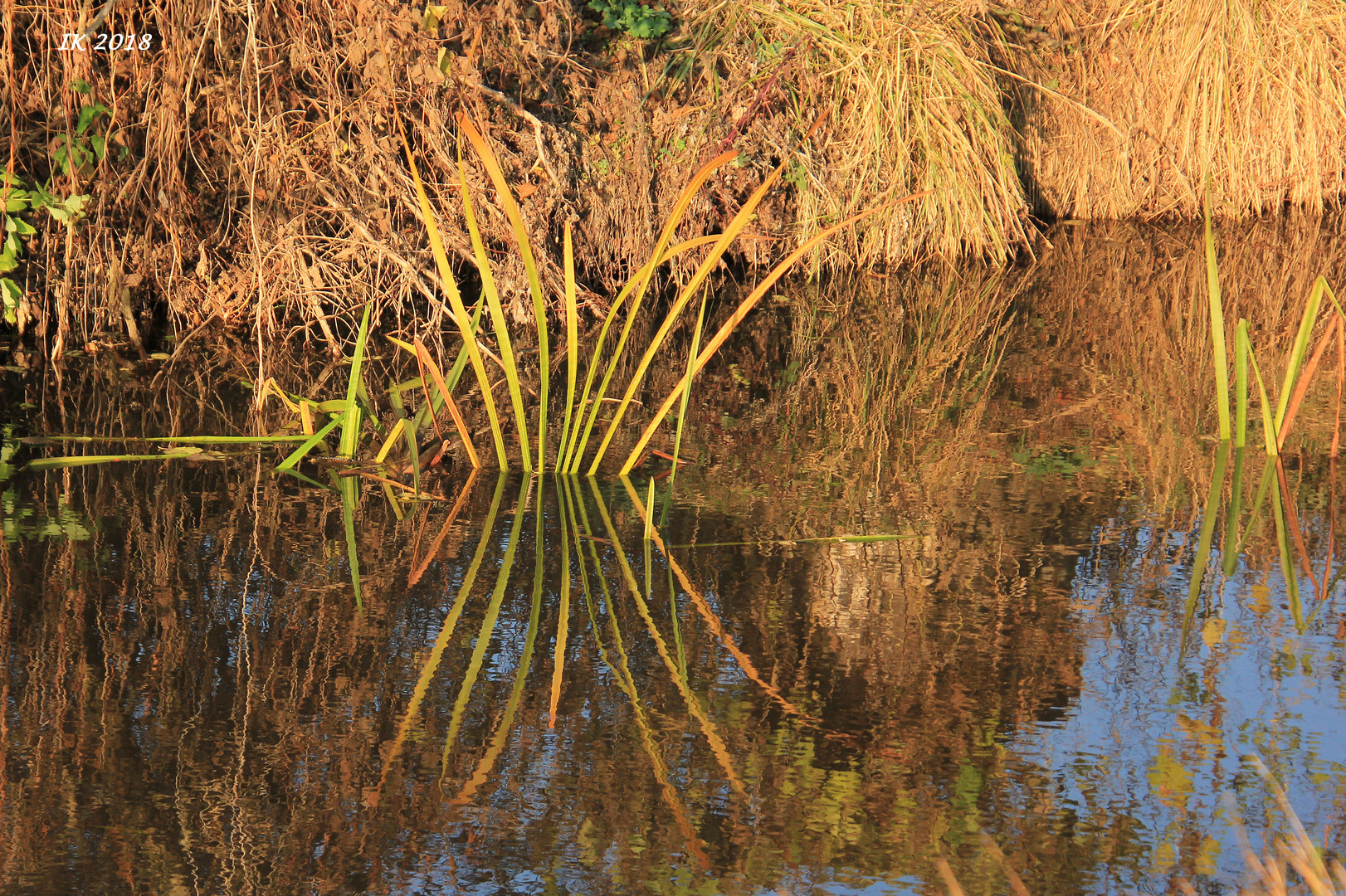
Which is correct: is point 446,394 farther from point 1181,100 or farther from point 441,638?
point 1181,100

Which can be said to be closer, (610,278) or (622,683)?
(622,683)

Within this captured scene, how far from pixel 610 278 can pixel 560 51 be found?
3.21 ft

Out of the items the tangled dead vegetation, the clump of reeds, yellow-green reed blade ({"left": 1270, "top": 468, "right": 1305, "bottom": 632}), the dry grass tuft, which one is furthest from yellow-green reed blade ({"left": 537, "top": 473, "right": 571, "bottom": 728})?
the clump of reeds

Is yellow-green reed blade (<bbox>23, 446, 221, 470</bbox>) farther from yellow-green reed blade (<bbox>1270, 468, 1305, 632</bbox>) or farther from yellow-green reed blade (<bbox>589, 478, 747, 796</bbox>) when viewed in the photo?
yellow-green reed blade (<bbox>1270, 468, 1305, 632</bbox>)

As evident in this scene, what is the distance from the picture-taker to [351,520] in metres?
3.04

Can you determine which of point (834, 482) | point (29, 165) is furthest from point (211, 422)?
point (834, 482)

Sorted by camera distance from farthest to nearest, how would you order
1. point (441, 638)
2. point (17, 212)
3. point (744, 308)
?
point (17, 212), point (744, 308), point (441, 638)

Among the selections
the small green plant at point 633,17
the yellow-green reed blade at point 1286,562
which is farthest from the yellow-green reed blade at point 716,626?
the small green plant at point 633,17

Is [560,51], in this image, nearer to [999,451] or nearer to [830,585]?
[999,451]

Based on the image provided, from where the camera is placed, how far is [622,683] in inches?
88.5

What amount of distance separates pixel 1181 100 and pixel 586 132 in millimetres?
4430

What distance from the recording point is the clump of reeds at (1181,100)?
321 inches

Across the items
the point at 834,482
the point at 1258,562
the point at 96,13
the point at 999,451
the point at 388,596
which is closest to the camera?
the point at 388,596

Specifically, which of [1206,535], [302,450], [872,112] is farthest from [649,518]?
[872,112]
